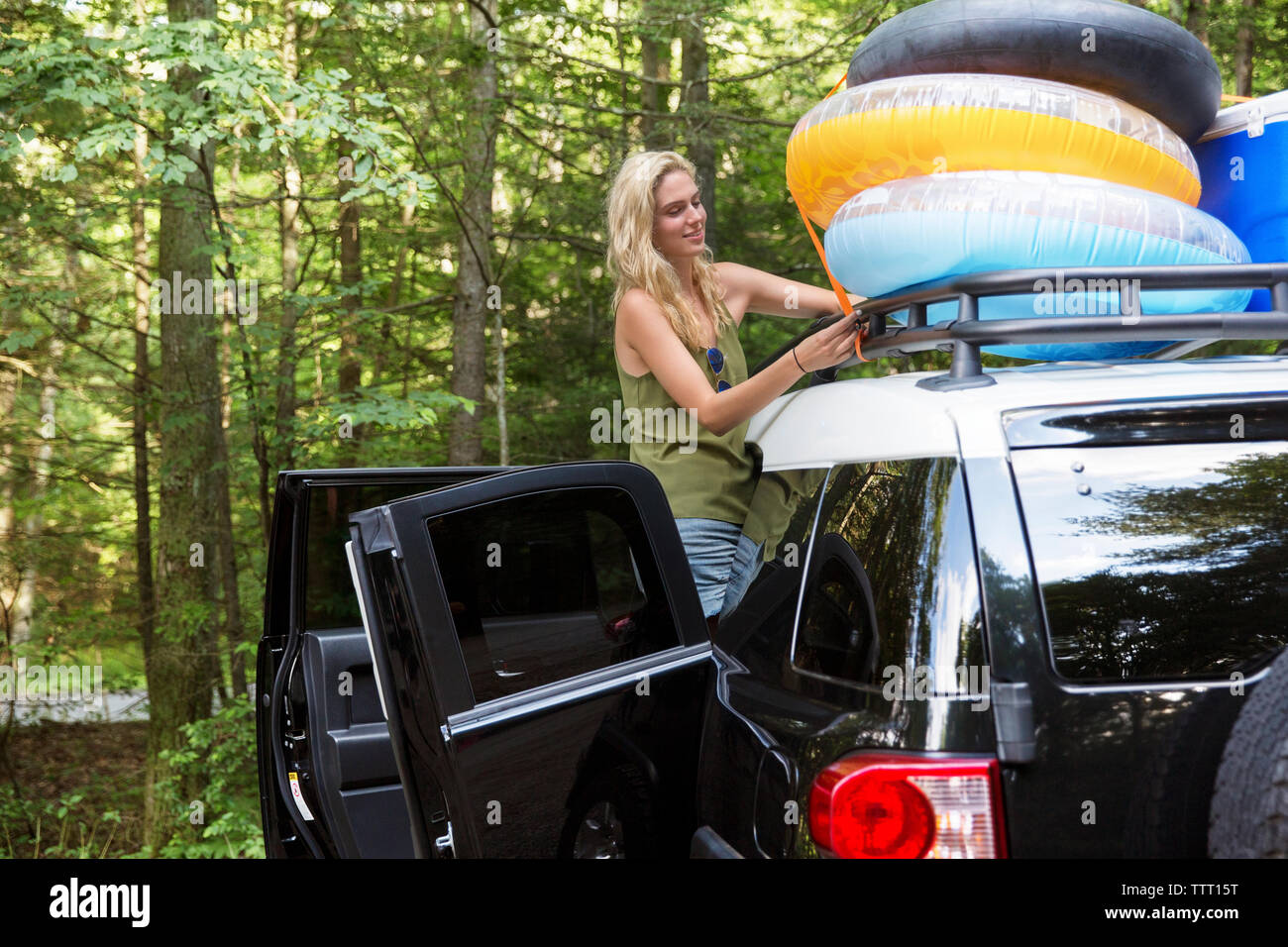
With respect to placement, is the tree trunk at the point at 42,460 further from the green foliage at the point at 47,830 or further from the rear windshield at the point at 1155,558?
the rear windshield at the point at 1155,558

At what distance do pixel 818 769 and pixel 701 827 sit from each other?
1.94 feet

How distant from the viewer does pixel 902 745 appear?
1.67m

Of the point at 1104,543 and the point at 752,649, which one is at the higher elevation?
the point at 1104,543

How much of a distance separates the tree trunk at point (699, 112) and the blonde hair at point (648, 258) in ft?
16.4

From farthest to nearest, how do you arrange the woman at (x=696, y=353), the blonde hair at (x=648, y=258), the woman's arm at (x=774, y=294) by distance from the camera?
the woman's arm at (x=774, y=294) < the blonde hair at (x=648, y=258) < the woman at (x=696, y=353)

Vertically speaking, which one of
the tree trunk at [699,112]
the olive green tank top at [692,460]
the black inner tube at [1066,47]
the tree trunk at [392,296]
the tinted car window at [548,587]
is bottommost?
the tinted car window at [548,587]

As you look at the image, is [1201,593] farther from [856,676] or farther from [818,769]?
[818,769]

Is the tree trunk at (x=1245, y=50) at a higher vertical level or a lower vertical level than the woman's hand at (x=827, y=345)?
higher

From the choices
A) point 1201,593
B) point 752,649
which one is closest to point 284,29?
point 752,649

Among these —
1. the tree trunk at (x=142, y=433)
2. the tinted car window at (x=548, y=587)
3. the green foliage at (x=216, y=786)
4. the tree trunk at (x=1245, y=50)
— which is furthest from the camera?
the tree trunk at (x=142, y=433)

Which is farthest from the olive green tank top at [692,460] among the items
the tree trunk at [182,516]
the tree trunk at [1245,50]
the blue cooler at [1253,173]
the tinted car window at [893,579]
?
the tree trunk at [1245,50]

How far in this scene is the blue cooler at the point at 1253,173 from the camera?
2.56m

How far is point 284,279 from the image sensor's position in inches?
444

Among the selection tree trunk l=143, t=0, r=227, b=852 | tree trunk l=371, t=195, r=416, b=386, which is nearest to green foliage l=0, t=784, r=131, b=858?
tree trunk l=143, t=0, r=227, b=852
